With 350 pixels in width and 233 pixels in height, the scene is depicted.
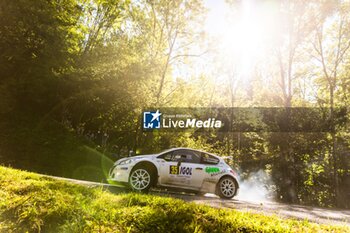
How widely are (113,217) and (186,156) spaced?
16.6 ft

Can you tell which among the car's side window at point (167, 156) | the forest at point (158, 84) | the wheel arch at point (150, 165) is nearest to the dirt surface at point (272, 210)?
the wheel arch at point (150, 165)

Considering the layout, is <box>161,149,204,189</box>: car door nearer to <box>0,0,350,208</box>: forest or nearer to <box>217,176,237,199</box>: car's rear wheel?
<box>217,176,237,199</box>: car's rear wheel

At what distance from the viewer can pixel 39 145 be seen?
53.9ft

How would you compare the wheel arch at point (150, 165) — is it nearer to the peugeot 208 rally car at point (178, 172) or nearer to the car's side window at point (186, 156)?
the peugeot 208 rally car at point (178, 172)

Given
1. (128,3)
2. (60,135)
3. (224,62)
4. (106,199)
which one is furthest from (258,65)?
(106,199)

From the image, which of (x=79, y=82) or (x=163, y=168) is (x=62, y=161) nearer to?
(x=79, y=82)

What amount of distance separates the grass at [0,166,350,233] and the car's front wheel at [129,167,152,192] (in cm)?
318

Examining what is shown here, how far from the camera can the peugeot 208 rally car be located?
27.0ft

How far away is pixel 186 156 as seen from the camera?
8.88 meters

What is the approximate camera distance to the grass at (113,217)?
3.84 metres

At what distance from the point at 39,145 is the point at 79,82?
5305mm

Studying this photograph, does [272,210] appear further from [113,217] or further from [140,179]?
[113,217]

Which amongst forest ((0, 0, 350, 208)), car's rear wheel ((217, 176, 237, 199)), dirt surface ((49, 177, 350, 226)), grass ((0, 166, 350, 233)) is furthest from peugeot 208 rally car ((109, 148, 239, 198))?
forest ((0, 0, 350, 208))

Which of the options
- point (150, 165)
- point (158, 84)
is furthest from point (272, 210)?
point (158, 84)
